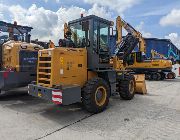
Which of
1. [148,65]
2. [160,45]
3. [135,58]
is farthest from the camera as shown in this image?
[160,45]

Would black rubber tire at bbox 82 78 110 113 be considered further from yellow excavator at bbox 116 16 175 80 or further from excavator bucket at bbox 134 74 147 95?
yellow excavator at bbox 116 16 175 80

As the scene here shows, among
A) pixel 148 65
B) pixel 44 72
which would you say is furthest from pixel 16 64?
pixel 148 65

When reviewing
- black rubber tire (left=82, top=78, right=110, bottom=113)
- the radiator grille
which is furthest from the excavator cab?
the radiator grille

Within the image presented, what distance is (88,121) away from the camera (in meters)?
6.27

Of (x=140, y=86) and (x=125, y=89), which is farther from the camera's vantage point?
(x=140, y=86)

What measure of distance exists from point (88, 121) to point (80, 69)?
1728 mm

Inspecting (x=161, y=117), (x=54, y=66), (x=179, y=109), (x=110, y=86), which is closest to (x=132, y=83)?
(x=110, y=86)

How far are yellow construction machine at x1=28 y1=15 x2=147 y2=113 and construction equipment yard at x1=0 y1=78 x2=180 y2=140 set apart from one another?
0.53m

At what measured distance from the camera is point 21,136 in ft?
16.8

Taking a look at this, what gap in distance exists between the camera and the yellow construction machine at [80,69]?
6660 millimetres

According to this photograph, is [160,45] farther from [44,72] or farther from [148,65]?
[44,72]

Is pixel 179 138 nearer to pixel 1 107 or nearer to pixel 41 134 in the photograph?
pixel 41 134

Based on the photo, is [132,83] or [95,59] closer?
[95,59]

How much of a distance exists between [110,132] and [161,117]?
1961 millimetres
